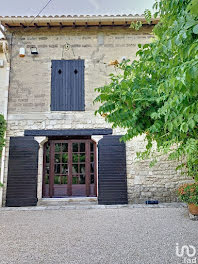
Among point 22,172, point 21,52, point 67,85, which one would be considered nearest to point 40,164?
point 22,172

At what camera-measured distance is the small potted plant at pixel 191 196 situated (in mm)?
4238

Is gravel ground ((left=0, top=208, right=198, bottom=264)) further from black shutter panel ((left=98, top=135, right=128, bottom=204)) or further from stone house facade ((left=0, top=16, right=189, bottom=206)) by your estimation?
stone house facade ((left=0, top=16, right=189, bottom=206))

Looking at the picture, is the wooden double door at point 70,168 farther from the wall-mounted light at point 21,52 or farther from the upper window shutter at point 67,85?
the wall-mounted light at point 21,52

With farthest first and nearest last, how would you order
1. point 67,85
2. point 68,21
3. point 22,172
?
1. point 67,85
2. point 68,21
3. point 22,172

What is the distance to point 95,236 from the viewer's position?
10.7ft

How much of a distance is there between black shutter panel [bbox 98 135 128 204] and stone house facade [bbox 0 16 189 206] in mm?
28

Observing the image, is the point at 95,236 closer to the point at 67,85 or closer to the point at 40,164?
the point at 40,164

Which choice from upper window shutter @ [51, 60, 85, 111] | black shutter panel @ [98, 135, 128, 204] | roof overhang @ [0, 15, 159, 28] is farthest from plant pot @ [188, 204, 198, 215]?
roof overhang @ [0, 15, 159, 28]

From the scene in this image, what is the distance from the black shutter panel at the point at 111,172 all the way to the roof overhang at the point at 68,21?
3561 mm

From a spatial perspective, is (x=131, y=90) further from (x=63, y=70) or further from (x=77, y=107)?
(x=63, y=70)

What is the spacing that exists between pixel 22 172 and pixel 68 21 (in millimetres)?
4747

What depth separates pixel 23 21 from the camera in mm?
6207

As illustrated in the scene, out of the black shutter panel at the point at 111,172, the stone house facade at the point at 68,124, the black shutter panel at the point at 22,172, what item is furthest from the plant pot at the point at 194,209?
the black shutter panel at the point at 22,172

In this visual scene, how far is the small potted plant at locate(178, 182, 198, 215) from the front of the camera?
424 cm
